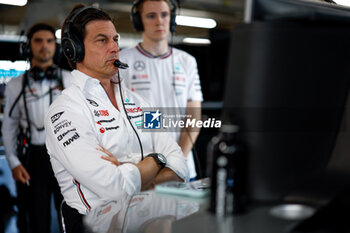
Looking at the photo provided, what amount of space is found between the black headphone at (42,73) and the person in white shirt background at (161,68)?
0.67 meters

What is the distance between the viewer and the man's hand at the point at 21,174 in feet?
9.09

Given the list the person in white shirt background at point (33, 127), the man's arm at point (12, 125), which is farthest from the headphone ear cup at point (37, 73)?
the man's arm at point (12, 125)

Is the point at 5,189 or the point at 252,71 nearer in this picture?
the point at 252,71

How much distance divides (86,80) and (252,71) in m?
0.91

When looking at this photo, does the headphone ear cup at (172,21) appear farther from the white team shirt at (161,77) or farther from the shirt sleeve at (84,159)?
the shirt sleeve at (84,159)

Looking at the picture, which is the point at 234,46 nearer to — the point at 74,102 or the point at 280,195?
the point at 280,195

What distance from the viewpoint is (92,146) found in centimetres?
147

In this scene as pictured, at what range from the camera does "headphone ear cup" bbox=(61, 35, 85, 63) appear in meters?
1.69

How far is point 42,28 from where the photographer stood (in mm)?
2922

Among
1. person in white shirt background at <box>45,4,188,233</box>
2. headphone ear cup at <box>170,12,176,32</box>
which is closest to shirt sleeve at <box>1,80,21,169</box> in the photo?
headphone ear cup at <box>170,12,176,32</box>

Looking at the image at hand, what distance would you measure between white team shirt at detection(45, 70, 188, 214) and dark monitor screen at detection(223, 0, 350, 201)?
68 centimetres

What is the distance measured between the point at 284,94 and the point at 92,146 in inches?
31.2

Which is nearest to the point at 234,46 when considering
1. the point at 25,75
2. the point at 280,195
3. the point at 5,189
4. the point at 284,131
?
the point at 284,131

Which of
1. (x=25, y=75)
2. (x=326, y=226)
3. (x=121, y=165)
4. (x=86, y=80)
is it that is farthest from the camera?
(x=25, y=75)
